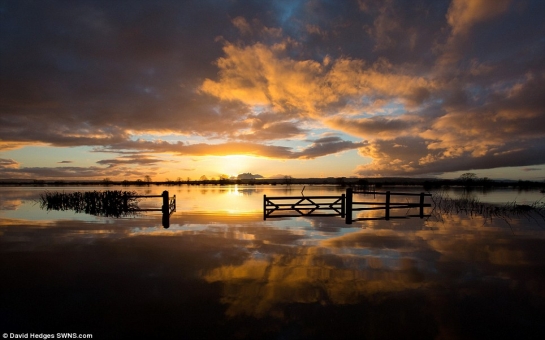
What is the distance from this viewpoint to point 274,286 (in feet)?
27.4

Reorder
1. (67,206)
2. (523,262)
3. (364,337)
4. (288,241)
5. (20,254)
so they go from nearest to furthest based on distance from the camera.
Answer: (364,337) < (523,262) < (20,254) < (288,241) < (67,206)

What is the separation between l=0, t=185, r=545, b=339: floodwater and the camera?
20.2 feet

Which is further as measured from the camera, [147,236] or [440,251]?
[147,236]

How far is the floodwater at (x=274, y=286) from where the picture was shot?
6.17m

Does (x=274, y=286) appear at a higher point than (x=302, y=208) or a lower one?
lower

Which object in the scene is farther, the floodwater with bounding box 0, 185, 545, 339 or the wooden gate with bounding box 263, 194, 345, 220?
the wooden gate with bounding box 263, 194, 345, 220

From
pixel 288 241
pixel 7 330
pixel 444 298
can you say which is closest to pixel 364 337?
pixel 444 298

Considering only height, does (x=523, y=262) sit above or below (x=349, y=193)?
below

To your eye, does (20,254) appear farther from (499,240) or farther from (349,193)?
(499,240)

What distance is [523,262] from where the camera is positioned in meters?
11.1

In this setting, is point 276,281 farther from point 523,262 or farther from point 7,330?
point 523,262

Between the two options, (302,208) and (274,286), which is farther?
(302,208)

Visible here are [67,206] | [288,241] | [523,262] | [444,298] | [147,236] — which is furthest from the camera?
[67,206]

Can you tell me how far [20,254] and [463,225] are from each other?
25761 millimetres
